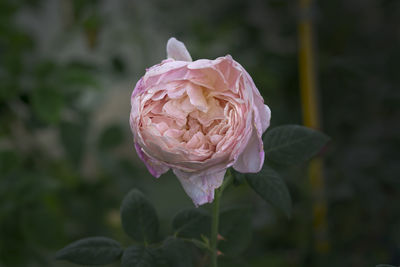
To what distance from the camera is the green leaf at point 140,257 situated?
413mm

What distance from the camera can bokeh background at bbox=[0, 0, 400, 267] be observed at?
98 centimetres

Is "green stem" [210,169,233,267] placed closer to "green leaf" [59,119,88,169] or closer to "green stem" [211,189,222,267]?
"green stem" [211,189,222,267]

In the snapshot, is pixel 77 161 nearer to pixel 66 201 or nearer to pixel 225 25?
pixel 66 201

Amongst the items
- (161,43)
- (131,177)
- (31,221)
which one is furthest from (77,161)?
(161,43)

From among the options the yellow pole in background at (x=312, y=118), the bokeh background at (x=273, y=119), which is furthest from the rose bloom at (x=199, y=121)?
the yellow pole in background at (x=312, y=118)

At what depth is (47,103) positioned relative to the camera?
0.93 metres

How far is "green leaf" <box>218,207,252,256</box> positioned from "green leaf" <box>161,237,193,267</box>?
0.25 ft

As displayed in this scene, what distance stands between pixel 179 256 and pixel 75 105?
75 cm

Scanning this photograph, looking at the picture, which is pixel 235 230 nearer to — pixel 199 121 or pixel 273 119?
pixel 199 121

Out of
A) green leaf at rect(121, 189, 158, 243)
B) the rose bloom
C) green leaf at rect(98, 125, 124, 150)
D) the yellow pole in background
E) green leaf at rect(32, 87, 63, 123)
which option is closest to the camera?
the rose bloom

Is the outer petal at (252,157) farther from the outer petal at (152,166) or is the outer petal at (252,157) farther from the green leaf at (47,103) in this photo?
the green leaf at (47,103)

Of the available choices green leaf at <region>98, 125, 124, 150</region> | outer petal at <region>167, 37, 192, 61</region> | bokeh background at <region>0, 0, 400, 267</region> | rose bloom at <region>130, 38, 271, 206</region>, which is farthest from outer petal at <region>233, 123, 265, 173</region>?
green leaf at <region>98, 125, 124, 150</region>

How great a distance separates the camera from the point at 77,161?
1.19 metres

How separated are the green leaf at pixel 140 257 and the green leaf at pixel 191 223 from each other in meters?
0.06
